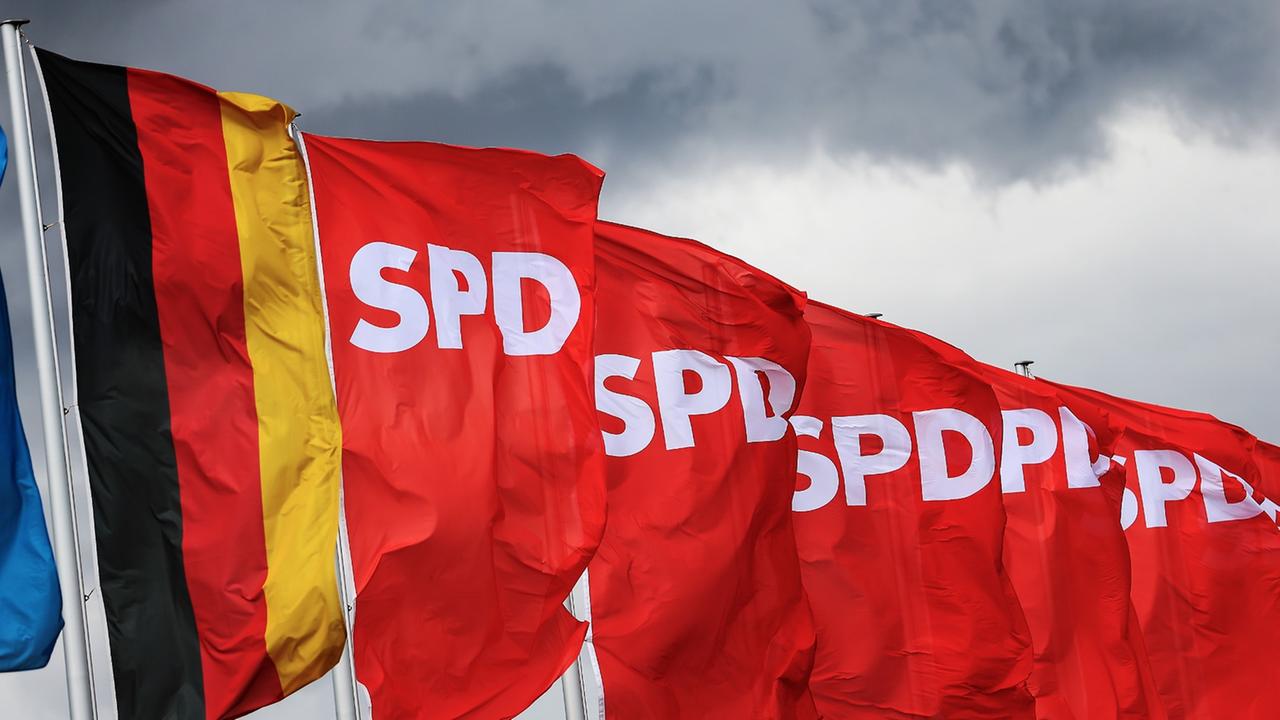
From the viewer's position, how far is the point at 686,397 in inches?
748

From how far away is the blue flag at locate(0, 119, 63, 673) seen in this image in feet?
46.0

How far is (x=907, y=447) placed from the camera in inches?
929

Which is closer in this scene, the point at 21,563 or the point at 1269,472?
the point at 21,563

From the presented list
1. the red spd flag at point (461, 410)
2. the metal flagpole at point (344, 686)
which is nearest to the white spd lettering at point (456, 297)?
the red spd flag at point (461, 410)

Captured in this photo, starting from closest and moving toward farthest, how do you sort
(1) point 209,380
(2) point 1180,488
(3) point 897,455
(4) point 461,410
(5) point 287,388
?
1. (1) point 209,380
2. (5) point 287,388
3. (4) point 461,410
4. (3) point 897,455
5. (2) point 1180,488

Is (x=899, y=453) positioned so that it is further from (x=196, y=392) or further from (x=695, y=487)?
(x=196, y=392)

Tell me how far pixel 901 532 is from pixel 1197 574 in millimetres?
7949

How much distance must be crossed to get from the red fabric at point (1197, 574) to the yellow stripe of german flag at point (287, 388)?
15188 millimetres

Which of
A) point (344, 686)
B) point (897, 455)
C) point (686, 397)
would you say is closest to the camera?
point (344, 686)

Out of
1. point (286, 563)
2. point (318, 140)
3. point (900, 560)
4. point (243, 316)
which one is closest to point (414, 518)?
point (286, 563)

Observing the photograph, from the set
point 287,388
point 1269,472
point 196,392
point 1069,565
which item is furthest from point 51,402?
point 1269,472

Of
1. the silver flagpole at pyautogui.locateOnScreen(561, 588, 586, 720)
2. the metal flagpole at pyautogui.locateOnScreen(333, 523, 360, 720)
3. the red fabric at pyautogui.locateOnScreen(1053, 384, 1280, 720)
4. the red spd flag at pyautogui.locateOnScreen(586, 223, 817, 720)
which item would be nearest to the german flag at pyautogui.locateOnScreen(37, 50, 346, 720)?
the metal flagpole at pyautogui.locateOnScreen(333, 523, 360, 720)

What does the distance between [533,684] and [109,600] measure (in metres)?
3.75

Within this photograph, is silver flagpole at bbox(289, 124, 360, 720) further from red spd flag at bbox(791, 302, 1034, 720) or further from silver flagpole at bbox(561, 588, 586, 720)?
red spd flag at bbox(791, 302, 1034, 720)
